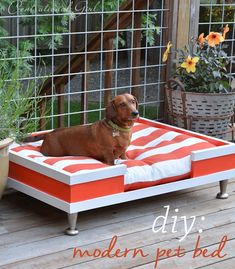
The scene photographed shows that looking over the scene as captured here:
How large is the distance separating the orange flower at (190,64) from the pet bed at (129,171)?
0.47 metres

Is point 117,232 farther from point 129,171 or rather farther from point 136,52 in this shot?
point 136,52

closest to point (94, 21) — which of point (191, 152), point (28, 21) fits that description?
point (28, 21)

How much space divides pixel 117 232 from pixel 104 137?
55 centimetres

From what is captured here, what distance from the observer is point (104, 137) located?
3693 mm

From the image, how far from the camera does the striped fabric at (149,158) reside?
3.53m

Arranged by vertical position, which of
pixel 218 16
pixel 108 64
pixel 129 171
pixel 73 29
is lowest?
pixel 129 171

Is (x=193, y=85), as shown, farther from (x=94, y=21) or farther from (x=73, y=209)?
(x=73, y=209)

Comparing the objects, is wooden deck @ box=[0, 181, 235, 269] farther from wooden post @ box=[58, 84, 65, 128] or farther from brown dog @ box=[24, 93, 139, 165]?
wooden post @ box=[58, 84, 65, 128]

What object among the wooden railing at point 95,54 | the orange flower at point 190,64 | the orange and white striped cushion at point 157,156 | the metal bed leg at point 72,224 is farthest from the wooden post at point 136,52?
the metal bed leg at point 72,224

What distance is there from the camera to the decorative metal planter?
4.47 m

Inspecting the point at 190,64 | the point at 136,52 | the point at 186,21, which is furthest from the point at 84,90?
the point at 186,21

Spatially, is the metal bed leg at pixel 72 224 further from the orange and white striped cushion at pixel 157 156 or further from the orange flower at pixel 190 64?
the orange flower at pixel 190 64

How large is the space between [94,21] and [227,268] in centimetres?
273

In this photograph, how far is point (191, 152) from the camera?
3.76m
